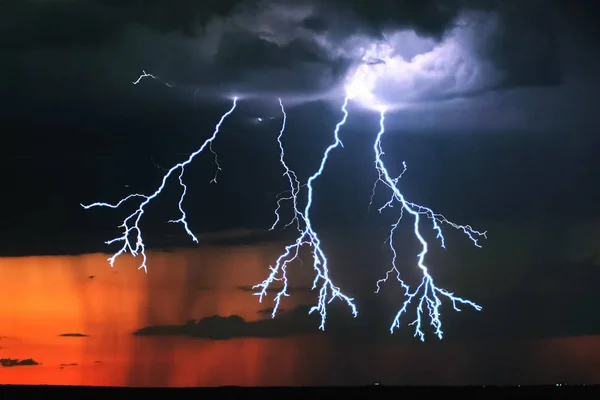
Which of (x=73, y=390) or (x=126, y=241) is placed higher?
(x=126, y=241)

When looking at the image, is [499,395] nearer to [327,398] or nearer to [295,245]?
[327,398]

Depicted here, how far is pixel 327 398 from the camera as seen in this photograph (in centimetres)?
671

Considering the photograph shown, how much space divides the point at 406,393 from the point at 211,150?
3115 millimetres

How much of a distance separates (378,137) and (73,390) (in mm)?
3654

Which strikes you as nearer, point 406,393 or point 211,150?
point 406,393

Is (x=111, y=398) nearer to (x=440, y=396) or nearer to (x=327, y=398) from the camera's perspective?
(x=327, y=398)

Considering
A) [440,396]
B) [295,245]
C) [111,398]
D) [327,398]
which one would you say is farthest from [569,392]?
[111,398]

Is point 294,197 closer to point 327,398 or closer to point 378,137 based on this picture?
point 378,137

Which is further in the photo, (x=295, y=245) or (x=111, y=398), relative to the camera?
(x=295, y=245)

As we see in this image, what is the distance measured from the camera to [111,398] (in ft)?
22.0

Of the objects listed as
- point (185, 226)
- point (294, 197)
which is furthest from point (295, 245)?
point (185, 226)

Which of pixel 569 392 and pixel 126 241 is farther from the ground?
pixel 126 241

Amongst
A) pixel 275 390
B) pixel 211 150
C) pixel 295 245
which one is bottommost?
pixel 275 390

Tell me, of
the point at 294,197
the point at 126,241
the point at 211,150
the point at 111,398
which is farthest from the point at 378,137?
the point at 111,398
